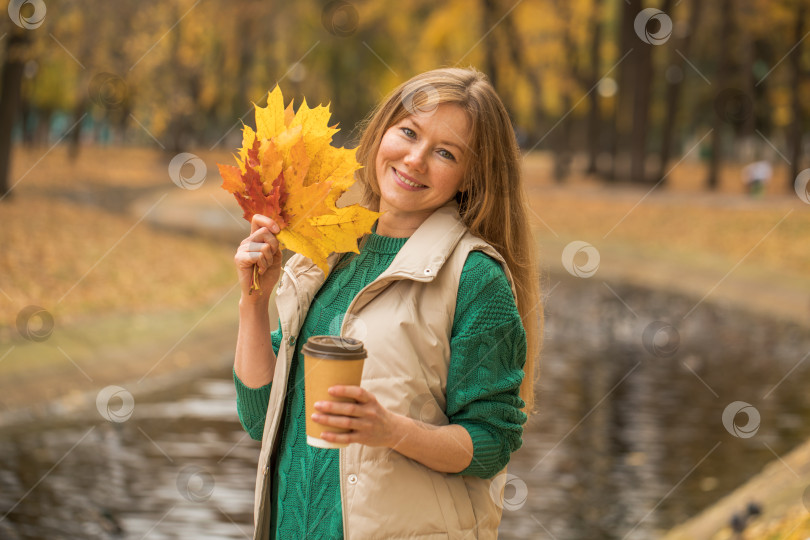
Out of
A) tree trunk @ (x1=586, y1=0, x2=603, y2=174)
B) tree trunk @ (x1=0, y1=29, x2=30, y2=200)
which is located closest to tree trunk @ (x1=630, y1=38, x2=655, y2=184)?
tree trunk @ (x1=586, y1=0, x2=603, y2=174)

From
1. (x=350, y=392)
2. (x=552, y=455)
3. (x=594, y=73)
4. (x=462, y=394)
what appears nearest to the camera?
(x=350, y=392)

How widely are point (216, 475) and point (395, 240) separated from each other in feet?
15.9

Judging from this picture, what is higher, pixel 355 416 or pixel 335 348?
pixel 335 348

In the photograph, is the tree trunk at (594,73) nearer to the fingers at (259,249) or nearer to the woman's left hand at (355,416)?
the fingers at (259,249)

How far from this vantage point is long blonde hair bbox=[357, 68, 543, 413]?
2330 mm

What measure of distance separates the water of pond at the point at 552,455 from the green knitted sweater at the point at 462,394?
370 cm

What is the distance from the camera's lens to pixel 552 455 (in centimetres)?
755

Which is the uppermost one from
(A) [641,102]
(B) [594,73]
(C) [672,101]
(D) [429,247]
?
(B) [594,73]

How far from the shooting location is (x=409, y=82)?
244 cm

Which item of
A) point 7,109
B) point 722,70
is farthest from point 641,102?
point 7,109

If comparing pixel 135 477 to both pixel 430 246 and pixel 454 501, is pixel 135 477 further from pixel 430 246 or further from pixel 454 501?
pixel 430 246

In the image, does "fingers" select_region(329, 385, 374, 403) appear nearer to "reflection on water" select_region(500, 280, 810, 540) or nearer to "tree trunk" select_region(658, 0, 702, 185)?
"reflection on water" select_region(500, 280, 810, 540)

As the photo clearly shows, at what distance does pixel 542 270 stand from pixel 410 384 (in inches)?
667

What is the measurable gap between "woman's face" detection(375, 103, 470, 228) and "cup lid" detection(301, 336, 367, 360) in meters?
0.50
